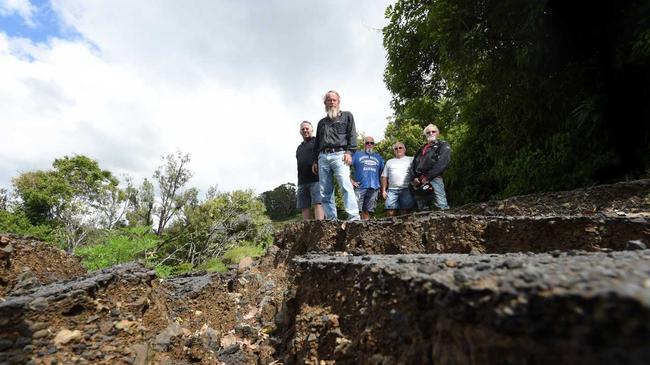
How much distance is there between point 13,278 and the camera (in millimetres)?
4203

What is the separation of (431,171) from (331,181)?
1.69m

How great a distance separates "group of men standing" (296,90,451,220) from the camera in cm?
543

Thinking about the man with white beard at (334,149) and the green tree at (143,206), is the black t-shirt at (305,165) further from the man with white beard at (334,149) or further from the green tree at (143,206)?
the green tree at (143,206)

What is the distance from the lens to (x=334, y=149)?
544cm

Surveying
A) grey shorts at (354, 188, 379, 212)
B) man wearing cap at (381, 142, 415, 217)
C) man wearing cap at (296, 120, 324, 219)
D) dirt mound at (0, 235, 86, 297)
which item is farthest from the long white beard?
dirt mound at (0, 235, 86, 297)

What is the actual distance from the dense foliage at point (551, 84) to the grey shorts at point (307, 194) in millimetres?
4037

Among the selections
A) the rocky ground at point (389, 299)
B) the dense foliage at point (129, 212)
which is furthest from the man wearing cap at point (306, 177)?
the dense foliage at point (129, 212)

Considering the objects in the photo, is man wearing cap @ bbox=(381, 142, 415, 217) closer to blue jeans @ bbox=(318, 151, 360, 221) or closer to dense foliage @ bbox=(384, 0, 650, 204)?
blue jeans @ bbox=(318, 151, 360, 221)

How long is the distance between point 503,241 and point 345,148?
2.73 m

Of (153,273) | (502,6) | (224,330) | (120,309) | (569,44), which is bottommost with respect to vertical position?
(224,330)

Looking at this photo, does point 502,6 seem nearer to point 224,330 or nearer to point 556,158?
point 556,158

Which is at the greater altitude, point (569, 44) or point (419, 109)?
point (419, 109)

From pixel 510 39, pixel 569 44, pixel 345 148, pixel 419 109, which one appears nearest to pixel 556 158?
pixel 569 44

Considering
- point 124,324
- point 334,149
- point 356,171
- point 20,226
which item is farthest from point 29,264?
point 20,226
